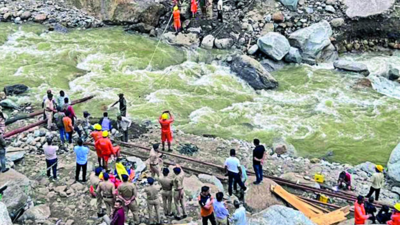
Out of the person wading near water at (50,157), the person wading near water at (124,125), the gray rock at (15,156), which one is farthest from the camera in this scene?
the person wading near water at (124,125)

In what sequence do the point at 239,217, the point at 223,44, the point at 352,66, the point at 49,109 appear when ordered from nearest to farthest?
the point at 239,217 → the point at 49,109 → the point at 352,66 → the point at 223,44

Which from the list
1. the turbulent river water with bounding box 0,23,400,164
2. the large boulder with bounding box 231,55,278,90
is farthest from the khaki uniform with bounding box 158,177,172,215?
the large boulder with bounding box 231,55,278,90

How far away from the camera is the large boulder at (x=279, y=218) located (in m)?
10.0

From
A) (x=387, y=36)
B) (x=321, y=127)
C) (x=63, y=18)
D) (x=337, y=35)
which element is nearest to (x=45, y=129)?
(x=321, y=127)

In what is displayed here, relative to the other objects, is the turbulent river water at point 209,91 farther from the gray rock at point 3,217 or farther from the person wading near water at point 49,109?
the gray rock at point 3,217

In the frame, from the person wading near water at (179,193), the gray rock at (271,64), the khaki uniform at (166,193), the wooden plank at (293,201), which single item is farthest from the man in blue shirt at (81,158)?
the gray rock at (271,64)

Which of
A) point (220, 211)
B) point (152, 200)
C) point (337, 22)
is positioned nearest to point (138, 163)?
point (152, 200)

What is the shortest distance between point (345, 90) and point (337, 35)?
5.04m

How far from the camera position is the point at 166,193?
10914mm

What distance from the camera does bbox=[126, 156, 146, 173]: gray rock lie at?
43.9 ft

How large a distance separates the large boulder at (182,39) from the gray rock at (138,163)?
11693 millimetres

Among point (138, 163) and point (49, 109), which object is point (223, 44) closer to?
point (49, 109)

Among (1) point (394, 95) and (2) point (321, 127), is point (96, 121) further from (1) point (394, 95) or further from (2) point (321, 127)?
(1) point (394, 95)

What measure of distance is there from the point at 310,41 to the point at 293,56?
1.31m
